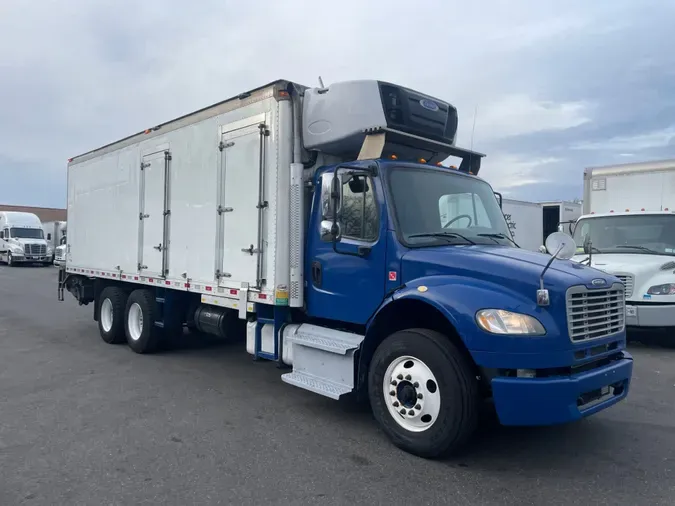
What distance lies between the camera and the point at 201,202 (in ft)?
23.9

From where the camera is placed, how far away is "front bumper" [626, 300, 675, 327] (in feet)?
28.5

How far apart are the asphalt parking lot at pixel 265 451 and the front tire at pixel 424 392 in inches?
7.7

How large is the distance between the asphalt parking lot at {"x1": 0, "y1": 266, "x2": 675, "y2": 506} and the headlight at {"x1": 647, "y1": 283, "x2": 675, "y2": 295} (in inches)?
78.0

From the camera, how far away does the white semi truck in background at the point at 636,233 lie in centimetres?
881

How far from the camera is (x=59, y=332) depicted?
34.7 feet

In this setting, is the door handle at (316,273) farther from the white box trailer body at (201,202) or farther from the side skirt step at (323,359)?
the side skirt step at (323,359)

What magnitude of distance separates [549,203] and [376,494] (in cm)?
1857

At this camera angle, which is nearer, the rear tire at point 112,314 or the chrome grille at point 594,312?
the chrome grille at point 594,312

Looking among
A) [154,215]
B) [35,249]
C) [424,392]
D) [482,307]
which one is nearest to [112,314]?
[154,215]

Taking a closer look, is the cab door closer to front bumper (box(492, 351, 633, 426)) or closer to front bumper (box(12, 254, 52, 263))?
front bumper (box(492, 351, 633, 426))

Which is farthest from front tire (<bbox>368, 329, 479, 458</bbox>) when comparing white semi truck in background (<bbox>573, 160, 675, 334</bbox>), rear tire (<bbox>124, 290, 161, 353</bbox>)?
rear tire (<bbox>124, 290, 161, 353</bbox>)

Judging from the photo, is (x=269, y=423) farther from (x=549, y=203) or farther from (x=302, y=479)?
(x=549, y=203)

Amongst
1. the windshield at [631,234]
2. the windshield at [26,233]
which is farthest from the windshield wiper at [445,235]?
the windshield at [26,233]

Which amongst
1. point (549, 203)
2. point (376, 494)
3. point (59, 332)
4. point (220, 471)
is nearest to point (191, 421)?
point (220, 471)
